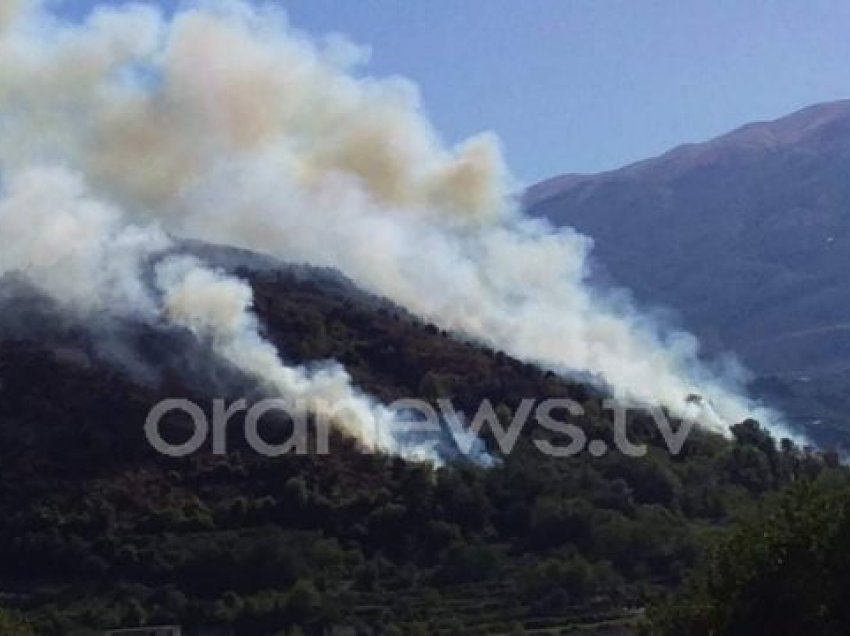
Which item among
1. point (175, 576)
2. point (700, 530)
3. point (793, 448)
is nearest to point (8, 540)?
point (175, 576)

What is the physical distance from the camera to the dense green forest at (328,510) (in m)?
84.7

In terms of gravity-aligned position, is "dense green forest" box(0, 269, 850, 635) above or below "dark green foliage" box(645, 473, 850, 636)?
above

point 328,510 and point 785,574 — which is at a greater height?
point 328,510

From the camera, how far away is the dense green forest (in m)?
84.7

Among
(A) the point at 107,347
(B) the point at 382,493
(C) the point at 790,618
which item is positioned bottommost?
(C) the point at 790,618

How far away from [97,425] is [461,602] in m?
30.5

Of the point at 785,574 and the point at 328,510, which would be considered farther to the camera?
the point at 328,510

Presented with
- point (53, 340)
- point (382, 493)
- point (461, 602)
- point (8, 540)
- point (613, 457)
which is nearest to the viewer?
point (461, 602)

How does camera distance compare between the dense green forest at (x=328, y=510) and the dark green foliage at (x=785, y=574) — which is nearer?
the dark green foliage at (x=785, y=574)

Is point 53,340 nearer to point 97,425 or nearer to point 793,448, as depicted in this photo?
point 97,425

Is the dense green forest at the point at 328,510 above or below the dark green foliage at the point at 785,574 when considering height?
above

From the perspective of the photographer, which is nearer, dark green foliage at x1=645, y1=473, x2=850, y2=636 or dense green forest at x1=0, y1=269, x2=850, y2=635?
dark green foliage at x1=645, y1=473, x2=850, y2=636

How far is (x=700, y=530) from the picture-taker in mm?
96875

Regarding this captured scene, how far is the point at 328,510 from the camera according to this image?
9775 centimetres
